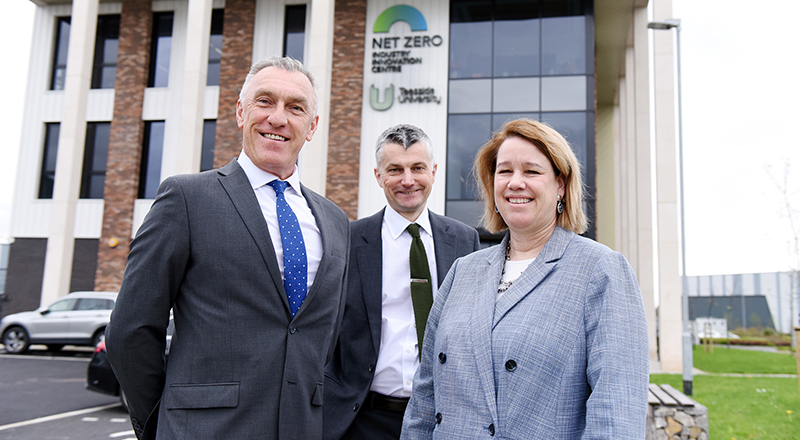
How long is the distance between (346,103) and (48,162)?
11.2 m

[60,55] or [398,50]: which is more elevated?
[60,55]

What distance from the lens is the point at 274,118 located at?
2240mm

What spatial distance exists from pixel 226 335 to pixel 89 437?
585 centimetres

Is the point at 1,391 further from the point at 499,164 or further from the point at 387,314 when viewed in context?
the point at 499,164

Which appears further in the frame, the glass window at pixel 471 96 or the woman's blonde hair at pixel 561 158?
the glass window at pixel 471 96

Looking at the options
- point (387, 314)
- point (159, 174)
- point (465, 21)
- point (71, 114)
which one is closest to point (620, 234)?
point (465, 21)

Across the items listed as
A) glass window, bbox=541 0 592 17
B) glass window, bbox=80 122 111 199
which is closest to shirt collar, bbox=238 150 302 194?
glass window, bbox=541 0 592 17

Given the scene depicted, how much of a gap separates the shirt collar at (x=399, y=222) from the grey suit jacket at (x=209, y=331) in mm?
1128

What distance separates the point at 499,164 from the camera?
2119 millimetres

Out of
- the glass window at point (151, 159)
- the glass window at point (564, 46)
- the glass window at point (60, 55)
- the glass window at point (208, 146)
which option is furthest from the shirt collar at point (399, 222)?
the glass window at point (60, 55)

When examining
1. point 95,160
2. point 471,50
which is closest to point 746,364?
point 471,50

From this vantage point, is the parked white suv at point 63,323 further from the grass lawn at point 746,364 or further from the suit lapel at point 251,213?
the grass lawn at point 746,364

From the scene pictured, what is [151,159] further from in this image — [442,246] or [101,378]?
[442,246]

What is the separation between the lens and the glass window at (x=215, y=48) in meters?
18.8
